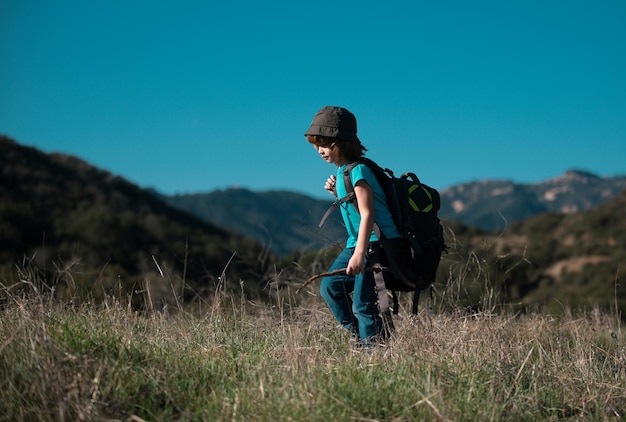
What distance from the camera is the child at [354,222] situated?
15.1 feet

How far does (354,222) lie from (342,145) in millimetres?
516

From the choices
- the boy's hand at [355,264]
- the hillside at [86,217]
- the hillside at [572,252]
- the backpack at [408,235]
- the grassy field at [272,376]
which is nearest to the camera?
the grassy field at [272,376]

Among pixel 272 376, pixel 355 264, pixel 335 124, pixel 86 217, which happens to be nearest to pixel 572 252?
pixel 86 217

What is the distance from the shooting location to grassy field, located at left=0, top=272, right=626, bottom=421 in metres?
3.33

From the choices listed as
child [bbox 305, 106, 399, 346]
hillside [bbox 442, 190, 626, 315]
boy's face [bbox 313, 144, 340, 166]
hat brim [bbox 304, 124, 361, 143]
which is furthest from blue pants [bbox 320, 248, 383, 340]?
hillside [bbox 442, 190, 626, 315]

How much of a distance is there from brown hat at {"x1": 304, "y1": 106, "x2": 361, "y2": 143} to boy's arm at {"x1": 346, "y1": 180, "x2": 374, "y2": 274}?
14.4 inches

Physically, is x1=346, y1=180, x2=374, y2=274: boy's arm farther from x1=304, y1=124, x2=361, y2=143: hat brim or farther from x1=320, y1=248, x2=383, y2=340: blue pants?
x1=304, y1=124, x2=361, y2=143: hat brim

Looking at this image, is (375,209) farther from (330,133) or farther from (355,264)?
(330,133)

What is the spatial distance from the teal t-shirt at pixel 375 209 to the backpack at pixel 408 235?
0.12ft

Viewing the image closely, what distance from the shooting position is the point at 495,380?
378 cm

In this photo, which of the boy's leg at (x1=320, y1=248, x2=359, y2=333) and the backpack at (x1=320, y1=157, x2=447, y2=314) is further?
the boy's leg at (x1=320, y1=248, x2=359, y2=333)

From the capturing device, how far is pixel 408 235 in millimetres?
4680

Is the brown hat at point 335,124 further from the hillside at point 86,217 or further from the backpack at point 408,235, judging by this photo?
the hillside at point 86,217

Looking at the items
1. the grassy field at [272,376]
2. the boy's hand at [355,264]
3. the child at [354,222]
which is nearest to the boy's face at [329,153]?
the child at [354,222]
